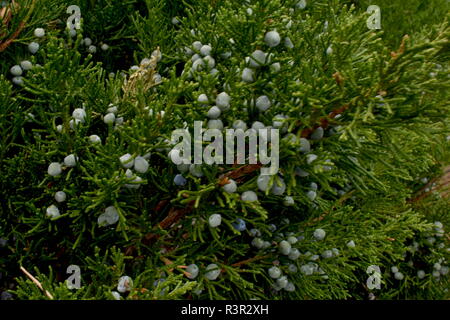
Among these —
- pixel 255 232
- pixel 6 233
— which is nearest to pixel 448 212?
pixel 255 232

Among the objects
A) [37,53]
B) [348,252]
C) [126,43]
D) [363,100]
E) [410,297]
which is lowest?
[410,297]

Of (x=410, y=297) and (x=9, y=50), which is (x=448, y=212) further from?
(x=9, y=50)

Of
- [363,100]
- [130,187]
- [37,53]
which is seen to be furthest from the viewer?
[37,53]

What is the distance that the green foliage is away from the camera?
87 centimetres

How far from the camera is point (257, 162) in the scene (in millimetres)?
938

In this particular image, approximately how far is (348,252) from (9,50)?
114 cm

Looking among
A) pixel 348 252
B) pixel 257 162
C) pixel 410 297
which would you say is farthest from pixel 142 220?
pixel 410 297

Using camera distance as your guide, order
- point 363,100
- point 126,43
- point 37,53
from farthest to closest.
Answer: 1. point 126,43
2. point 37,53
3. point 363,100

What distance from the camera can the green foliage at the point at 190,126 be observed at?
874 millimetres

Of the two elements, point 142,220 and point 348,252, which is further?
point 348,252

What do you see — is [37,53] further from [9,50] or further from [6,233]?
[6,233]

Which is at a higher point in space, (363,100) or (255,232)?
(363,100)

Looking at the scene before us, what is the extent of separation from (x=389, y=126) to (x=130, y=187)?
54cm

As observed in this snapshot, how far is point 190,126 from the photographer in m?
0.91
